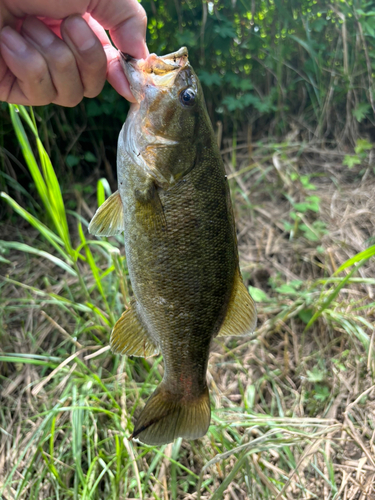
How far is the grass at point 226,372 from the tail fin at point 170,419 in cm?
17

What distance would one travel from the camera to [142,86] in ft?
3.88

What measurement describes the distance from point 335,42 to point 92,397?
13.8 feet

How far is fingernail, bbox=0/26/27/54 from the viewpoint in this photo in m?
1.14

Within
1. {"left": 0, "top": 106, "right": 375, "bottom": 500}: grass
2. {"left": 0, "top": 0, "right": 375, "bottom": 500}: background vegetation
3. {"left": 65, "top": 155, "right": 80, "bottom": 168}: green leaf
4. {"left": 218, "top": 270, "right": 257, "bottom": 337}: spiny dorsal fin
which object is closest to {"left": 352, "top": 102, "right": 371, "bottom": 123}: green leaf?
{"left": 0, "top": 0, "right": 375, "bottom": 500}: background vegetation

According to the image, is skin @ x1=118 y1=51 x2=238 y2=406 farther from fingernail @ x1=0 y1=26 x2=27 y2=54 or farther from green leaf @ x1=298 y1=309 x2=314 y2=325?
green leaf @ x1=298 y1=309 x2=314 y2=325

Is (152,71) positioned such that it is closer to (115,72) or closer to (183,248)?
(115,72)

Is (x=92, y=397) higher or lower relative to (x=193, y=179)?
lower

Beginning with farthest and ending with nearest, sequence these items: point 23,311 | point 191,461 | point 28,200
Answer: point 28,200 → point 23,311 → point 191,461

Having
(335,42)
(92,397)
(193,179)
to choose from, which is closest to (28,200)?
(92,397)

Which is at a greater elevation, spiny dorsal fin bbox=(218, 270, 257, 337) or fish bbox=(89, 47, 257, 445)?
fish bbox=(89, 47, 257, 445)

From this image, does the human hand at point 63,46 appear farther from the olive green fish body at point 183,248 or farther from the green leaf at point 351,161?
the green leaf at point 351,161

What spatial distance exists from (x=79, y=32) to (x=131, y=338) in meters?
1.11

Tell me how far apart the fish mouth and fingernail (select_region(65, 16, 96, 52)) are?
127 millimetres

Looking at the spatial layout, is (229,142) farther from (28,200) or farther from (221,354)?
(221,354)
